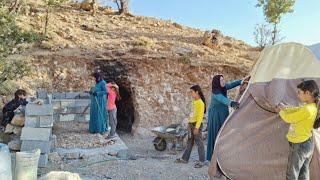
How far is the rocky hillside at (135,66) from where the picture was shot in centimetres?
1370

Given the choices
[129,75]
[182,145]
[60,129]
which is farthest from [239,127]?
A: [129,75]

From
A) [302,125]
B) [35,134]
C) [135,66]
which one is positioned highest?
[135,66]

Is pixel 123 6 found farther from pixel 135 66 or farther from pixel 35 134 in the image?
pixel 35 134

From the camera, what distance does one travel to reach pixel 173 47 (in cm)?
1648

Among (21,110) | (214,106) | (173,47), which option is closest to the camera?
(214,106)

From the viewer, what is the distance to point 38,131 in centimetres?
748

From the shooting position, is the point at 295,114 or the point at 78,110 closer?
the point at 295,114

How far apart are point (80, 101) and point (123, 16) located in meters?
10.8

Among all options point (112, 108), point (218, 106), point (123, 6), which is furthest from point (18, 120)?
point (123, 6)

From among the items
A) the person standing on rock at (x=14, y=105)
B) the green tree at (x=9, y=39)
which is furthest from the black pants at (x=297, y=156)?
the person standing on rock at (x=14, y=105)

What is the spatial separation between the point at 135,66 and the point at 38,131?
23.0 feet

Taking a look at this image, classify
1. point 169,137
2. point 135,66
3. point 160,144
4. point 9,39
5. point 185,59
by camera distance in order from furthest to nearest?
point 185,59
point 135,66
point 160,144
point 169,137
point 9,39

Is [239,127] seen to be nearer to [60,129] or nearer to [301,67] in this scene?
[301,67]

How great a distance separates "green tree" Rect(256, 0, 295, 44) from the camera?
1977 centimetres
